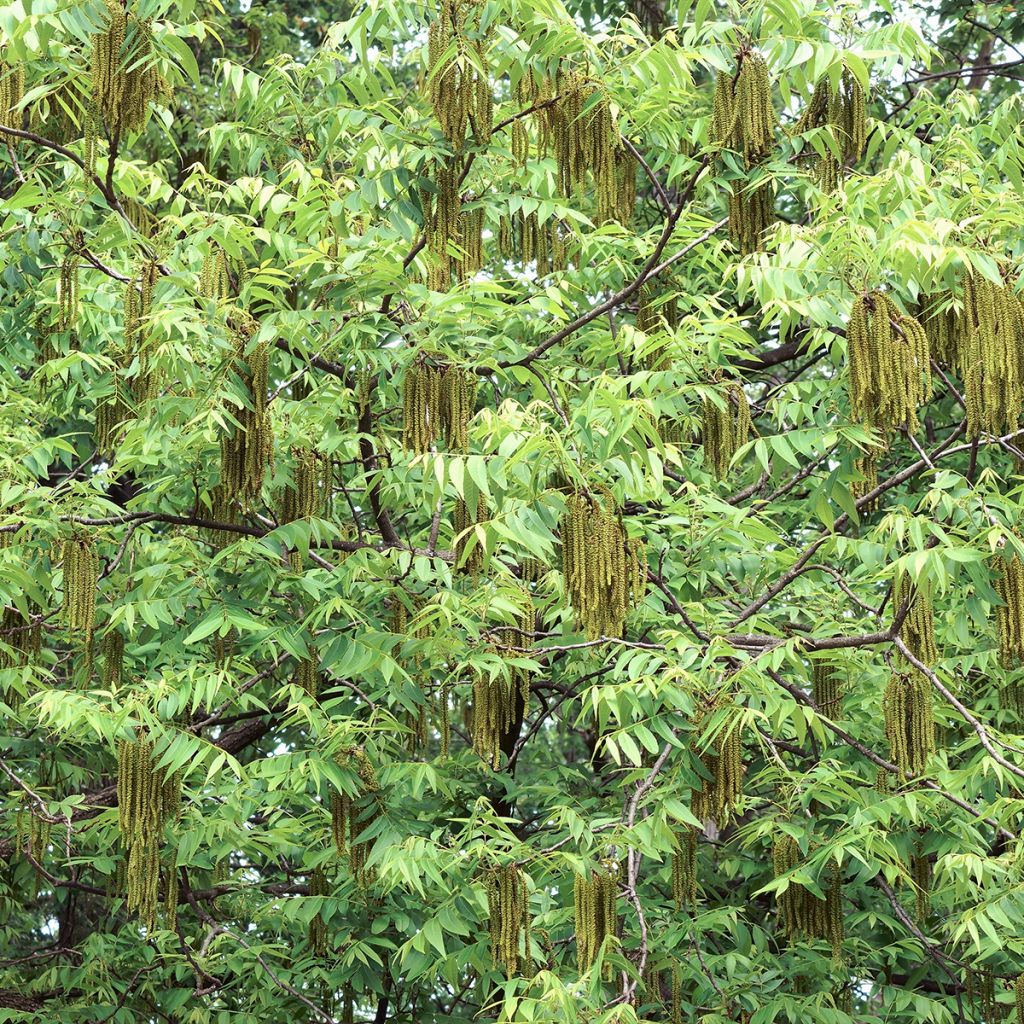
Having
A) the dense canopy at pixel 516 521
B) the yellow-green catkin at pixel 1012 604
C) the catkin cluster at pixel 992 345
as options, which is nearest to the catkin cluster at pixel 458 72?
the dense canopy at pixel 516 521

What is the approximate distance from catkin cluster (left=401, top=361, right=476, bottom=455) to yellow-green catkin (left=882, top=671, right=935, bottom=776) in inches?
73.6

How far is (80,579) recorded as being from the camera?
5.70 metres

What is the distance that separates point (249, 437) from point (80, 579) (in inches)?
38.2

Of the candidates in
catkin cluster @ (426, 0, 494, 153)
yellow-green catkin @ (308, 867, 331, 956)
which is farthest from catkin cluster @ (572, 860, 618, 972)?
catkin cluster @ (426, 0, 494, 153)

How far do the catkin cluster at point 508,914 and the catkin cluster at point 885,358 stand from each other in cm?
208

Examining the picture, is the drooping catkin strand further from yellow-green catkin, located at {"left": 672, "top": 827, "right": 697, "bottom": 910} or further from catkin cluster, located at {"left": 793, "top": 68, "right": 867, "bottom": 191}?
yellow-green catkin, located at {"left": 672, "top": 827, "right": 697, "bottom": 910}

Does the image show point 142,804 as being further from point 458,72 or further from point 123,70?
point 458,72

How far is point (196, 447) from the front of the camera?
19.7 feet

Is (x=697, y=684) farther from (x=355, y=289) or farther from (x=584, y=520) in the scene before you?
(x=355, y=289)

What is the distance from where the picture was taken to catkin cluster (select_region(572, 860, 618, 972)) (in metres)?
5.12

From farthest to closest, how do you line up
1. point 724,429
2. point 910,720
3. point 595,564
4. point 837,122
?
1. point 837,122
2. point 724,429
3. point 910,720
4. point 595,564

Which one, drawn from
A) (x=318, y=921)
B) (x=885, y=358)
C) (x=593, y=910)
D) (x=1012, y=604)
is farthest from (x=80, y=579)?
(x=1012, y=604)

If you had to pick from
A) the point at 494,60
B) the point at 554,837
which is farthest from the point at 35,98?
the point at 554,837

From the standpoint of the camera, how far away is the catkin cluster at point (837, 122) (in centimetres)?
595
